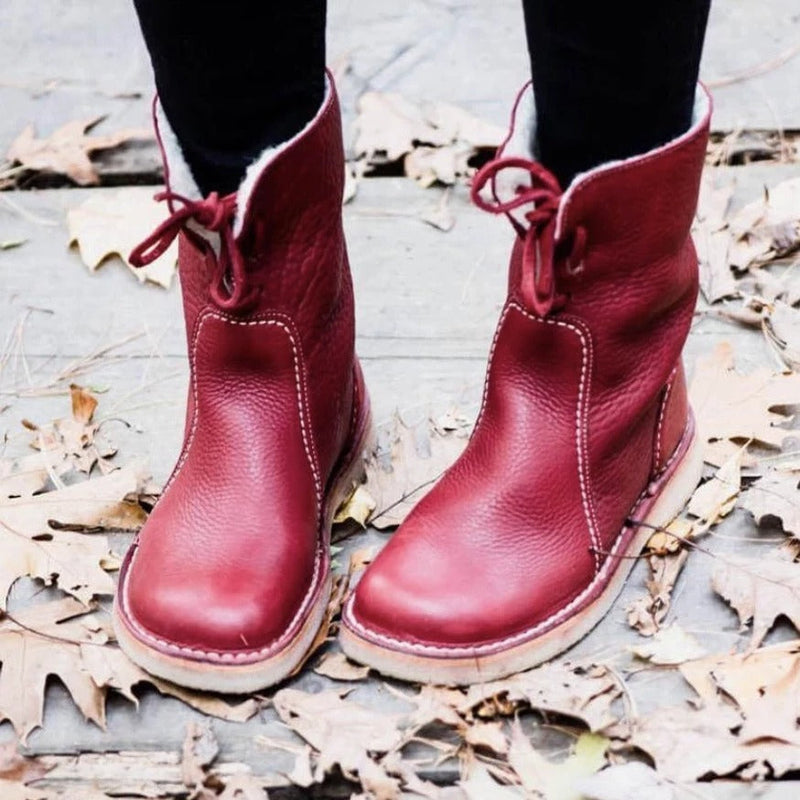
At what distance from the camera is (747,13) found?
2314 millimetres

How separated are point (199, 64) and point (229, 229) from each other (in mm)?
141

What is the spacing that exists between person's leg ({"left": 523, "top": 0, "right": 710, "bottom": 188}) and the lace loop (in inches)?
11.4

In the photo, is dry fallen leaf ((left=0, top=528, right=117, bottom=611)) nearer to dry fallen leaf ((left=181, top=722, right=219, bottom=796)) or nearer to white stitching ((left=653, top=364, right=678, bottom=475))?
dry fallen leaf ((left=181, top=722, right=219, bottom=796))

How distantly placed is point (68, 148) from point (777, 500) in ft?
4.31

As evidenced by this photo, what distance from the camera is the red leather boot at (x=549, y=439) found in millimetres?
1038

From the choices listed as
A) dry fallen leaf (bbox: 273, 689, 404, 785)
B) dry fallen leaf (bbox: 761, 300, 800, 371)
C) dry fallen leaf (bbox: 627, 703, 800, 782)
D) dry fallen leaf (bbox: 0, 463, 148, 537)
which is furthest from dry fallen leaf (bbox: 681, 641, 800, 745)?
dry fallen leaf (bbox: 0, 463, 148, 537)

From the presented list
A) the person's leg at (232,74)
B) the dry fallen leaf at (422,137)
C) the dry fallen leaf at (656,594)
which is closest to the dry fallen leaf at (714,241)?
the dry fallen leaf at (422,137)

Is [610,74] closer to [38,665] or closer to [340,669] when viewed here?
[340,669]

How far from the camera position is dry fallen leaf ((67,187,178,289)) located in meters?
1.70

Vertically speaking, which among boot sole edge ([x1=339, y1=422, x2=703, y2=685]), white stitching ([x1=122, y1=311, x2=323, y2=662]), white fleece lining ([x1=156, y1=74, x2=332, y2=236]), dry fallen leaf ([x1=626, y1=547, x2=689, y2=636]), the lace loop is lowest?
dry fallen leaf ([x1=626, y1=547, x2=689, y2=636])

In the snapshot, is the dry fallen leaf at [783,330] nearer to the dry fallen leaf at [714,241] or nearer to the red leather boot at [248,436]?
the dry fallen leaf at [714,241]

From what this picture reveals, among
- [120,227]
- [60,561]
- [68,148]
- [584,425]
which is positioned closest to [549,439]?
[584,425]

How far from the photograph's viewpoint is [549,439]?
1107 mm

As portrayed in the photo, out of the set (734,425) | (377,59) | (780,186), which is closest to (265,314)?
(734,425)
